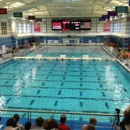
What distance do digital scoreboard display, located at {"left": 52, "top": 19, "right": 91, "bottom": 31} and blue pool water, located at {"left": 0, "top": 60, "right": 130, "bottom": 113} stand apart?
680 inches

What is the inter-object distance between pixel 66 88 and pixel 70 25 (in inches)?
884

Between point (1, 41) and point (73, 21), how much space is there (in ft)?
45.9

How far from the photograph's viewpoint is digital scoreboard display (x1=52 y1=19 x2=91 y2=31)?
30578 millimetres

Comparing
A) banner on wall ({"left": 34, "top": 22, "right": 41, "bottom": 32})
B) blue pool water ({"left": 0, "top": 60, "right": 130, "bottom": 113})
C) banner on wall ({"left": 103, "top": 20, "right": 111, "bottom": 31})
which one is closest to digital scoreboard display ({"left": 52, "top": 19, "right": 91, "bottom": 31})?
banner on wall ({"left": 103, "top": 20, "right": 111, "bottom": 31})

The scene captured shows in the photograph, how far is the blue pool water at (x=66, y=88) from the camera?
7.66 meters

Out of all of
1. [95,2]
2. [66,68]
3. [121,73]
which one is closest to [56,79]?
[66,68]

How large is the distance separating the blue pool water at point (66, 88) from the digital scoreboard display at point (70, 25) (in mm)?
17260

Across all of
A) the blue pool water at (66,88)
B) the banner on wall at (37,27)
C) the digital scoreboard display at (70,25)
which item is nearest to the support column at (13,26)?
the digital scoreboard display at (70,25)

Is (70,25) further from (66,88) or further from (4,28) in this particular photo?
(66,88)

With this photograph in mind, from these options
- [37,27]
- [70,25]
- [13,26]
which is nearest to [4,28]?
[13,26]

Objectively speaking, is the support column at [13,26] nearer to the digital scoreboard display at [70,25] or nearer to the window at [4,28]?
the window at [4,28]

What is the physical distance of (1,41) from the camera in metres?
21.5

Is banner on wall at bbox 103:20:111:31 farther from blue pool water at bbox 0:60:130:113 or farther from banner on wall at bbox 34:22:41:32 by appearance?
blue pool water at bbox 0:60:130:113

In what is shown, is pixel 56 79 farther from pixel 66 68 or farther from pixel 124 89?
pixel 124 89
